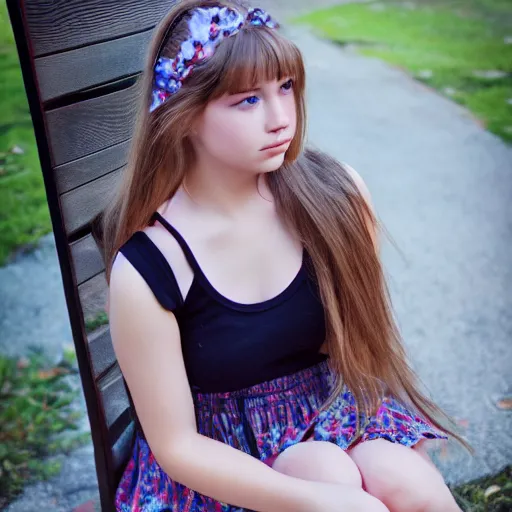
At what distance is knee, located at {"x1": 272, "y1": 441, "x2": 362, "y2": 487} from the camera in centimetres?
123

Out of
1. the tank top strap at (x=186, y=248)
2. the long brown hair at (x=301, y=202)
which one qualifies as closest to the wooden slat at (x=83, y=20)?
the long brown hair at (x=301, y=202)

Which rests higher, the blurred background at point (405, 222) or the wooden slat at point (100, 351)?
the wooden slat at point (100, 351)

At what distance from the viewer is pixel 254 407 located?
1356 millimetres

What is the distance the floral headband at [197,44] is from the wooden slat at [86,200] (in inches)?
8.8

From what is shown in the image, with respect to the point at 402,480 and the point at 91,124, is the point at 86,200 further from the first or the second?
the point at 402,480

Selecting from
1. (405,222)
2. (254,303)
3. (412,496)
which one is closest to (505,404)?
(405,222)

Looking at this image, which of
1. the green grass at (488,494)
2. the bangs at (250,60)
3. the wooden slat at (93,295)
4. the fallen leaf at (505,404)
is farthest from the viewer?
the fallen leaf at (505,404)

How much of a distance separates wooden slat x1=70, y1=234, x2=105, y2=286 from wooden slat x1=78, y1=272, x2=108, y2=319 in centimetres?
1

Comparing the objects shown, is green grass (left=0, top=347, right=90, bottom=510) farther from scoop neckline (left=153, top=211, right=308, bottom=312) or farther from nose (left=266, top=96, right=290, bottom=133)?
nose (left=266, top=96, right=290, bottom=133)

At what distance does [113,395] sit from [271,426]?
1.09 ft

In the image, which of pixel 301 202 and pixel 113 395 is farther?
pixel 113 395

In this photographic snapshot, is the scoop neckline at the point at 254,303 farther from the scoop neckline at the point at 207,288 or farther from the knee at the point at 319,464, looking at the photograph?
the knee at the point at 319,464

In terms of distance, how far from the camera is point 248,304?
4.26 ft

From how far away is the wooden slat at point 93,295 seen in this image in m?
1.37
